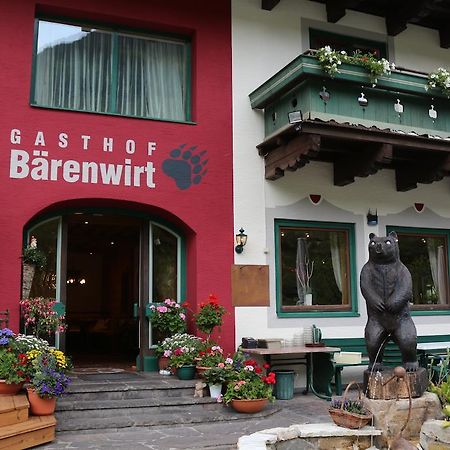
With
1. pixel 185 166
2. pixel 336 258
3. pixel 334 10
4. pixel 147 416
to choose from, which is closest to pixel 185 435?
pixel 147 416

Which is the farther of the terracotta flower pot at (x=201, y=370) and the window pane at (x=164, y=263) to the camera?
the window pane at (x=164, y=263)

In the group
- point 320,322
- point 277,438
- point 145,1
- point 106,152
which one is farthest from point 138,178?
point 277,438

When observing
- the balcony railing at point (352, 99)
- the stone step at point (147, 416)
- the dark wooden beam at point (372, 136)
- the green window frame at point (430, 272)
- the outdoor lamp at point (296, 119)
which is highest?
the balcony railing at point (352, 99)

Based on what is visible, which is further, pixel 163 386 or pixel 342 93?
pixel 342 93

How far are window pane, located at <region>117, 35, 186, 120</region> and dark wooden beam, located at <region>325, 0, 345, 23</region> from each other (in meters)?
2.78

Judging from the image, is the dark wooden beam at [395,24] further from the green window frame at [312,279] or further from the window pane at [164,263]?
the window pane at [164,263]

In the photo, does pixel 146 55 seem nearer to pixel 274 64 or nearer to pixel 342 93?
pixel 274 64

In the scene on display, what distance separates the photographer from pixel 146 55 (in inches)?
387

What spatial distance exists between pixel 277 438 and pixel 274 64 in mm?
6647

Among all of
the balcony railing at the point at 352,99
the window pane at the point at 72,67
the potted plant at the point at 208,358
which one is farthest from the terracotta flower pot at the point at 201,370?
the window pane at the point at 72,67

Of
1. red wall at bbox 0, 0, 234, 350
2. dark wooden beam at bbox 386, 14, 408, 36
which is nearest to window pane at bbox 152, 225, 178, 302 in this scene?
red wall at bbox 0, 0, 234, 350

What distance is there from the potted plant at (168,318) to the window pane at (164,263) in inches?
19.5

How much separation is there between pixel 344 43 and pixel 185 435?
24.8 feet

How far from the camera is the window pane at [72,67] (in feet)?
30.0
